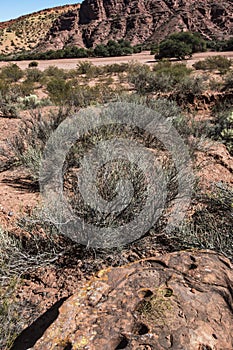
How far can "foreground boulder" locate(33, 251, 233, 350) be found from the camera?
5.36 ft

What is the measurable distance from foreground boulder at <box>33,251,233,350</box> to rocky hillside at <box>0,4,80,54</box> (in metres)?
70.9

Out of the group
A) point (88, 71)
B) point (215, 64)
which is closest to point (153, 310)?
→ point (215, 64)

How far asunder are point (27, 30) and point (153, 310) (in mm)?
90045

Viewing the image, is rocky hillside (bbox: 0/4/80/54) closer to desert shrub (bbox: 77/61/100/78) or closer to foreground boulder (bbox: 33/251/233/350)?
desert shrub (bbox: 77/61/100/78)

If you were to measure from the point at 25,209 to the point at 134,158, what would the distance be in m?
1.52

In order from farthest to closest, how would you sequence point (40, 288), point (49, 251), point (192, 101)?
point (192, 101) → point (49, 251) → point (40, 288)

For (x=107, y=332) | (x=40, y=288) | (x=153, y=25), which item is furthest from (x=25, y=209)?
(x=153, y=25)

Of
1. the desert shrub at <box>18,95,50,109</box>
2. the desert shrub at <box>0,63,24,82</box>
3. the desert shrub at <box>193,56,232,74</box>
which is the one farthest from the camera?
the desert shrub at <box>0,63,24,82</box>

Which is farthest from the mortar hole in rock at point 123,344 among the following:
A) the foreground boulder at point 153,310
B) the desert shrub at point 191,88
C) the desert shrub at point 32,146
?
the desert shrub at point 191,88

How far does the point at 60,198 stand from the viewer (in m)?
3.78

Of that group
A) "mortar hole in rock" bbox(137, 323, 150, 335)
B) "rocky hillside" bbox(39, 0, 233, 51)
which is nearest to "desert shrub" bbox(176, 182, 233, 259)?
"mortar hole in rock" bbox(137, 323, 150, 335)

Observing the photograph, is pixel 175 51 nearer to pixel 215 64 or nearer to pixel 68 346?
pixel 215 64

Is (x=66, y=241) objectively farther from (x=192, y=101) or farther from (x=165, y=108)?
(x=192, y=101)

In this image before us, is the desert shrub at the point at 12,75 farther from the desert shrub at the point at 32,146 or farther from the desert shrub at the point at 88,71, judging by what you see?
the desert shrub at the point at 32,146
